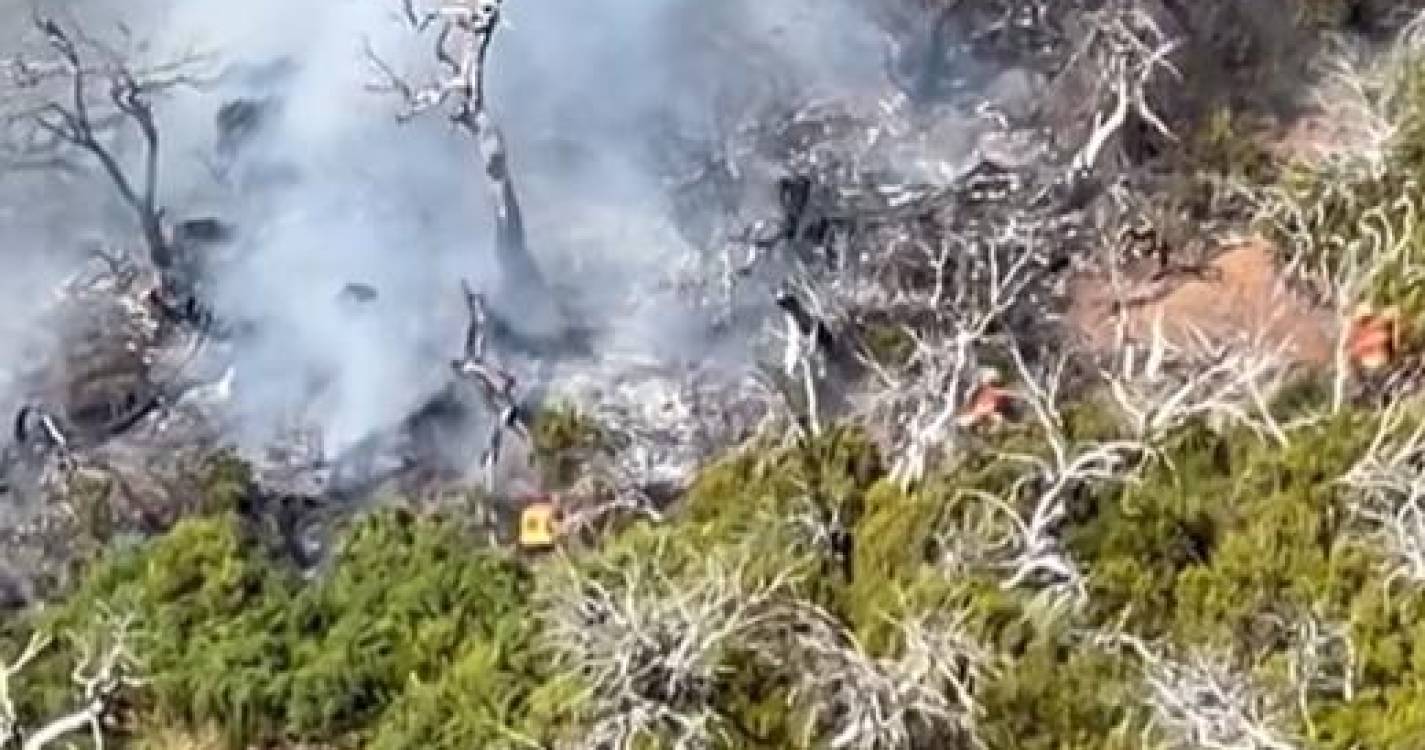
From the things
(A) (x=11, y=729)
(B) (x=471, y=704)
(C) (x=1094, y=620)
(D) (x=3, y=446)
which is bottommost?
(C) (x=1094, y=620)

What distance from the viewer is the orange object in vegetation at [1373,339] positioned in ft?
74.5

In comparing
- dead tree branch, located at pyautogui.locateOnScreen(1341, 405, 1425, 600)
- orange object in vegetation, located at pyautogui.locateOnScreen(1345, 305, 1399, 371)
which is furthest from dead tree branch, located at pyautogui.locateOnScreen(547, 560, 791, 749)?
orange object in vegetation, located at pyautogui.locateOnScreen(1345, 305, 1399, 371)

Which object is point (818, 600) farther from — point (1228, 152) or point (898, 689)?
point (1228, 152)

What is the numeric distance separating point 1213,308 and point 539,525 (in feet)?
19.5

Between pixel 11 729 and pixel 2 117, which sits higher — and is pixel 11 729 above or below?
below

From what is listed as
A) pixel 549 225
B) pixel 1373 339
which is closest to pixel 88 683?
pixel 549 225

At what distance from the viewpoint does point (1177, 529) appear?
2041cm

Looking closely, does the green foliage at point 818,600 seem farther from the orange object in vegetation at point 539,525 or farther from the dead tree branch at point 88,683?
the orange object in vegetation at point 539,525

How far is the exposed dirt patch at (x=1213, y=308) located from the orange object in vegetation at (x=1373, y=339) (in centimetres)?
56

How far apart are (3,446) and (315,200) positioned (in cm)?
A: 349

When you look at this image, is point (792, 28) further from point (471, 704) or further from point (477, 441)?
point (471, 704)

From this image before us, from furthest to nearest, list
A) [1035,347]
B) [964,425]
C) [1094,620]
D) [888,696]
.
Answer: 1. [1035,347]
2. [964,425]
3. [1094,620]
4. [888,696]

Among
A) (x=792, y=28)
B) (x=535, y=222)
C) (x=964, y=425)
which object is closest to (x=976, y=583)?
(x=964, y=425)

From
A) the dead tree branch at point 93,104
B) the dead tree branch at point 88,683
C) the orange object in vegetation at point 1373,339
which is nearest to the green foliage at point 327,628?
the dead tree branch at point 88,683
